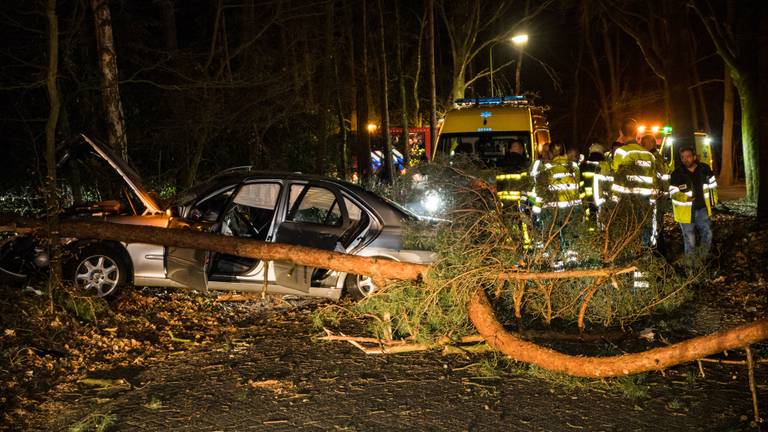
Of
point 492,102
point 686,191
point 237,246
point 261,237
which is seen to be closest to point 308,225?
point 261,237

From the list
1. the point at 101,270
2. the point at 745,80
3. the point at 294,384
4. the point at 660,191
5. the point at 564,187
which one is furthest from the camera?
the point at 745,80

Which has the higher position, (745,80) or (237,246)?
(745,80)

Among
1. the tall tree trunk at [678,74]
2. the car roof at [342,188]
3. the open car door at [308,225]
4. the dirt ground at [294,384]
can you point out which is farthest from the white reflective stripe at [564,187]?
the tall tree trunk at [678,74]

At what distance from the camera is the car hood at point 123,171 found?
751 cm

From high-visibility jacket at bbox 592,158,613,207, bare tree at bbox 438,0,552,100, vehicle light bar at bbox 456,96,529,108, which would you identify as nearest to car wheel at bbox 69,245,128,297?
high-visibility jacket at bbox 592,158,613,207

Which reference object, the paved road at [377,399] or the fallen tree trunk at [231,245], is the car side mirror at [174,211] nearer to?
the fallen tree trunk at [231,245]

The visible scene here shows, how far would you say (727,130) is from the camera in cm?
2545

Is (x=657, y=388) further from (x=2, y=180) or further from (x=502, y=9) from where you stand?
(x=502, y=9)

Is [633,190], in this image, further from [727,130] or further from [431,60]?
[727,130]

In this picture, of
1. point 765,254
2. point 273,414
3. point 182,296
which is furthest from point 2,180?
point 765,254

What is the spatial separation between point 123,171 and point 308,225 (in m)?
2.08

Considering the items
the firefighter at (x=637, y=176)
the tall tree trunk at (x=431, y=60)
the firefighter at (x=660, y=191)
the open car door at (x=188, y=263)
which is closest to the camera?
the open car door at (x=188, y=263)

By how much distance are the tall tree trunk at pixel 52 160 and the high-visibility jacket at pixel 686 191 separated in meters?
7.37

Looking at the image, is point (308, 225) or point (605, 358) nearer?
point (605, 358)
